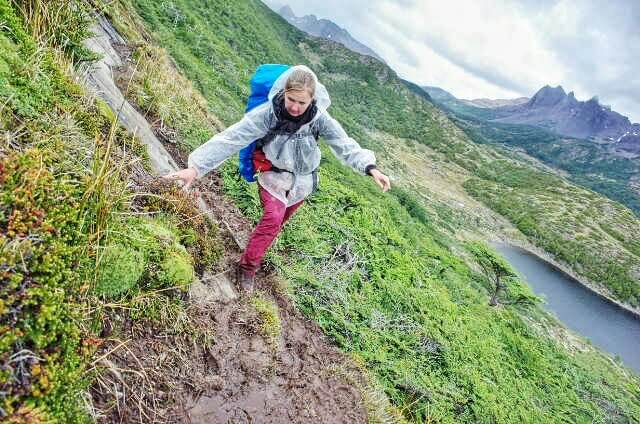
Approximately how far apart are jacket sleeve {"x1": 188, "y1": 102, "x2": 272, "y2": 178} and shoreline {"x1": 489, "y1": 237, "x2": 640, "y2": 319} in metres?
47.8

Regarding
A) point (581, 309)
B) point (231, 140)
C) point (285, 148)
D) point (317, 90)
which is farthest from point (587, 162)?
point (231, 140)

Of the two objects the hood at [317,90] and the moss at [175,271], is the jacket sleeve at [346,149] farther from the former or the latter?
the moss at [175,271]

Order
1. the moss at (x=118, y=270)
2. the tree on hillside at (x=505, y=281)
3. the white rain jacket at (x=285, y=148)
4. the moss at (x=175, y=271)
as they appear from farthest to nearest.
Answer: the tree on hillside at (x=505, y=281) < the white rain jacket at (x=285, y=148) < the moss at (x=175, y=271) < the moss at (x=118, y=270)

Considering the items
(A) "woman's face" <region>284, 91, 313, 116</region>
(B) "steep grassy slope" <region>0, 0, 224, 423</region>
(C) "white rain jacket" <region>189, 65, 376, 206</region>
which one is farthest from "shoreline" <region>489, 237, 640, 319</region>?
(B) "steep grassy slope" <region>0, 0, 224, 423</region>

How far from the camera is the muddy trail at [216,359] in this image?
95.3 inches

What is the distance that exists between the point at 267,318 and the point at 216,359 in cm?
91

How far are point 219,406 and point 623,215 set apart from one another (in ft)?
289

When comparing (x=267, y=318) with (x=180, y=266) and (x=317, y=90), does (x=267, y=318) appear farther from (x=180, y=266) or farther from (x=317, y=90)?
(x=317, y=90)

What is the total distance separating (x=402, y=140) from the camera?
59.0 meters

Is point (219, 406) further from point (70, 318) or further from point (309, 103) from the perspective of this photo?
point (309, 103)

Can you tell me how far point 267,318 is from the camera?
3994mm

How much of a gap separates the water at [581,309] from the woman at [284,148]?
133 feet

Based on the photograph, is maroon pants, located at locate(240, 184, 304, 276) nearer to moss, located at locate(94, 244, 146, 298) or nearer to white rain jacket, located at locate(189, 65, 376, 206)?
white rain jacket, located at locate(189, 65, 376, 206)

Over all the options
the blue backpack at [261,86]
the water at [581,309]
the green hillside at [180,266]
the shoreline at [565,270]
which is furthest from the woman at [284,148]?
the shoreline at [565,270]
